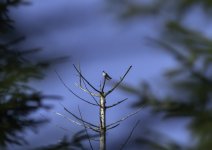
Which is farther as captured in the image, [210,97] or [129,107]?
[210,97]

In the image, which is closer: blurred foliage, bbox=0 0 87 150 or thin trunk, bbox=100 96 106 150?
thin trunk, bbox=100 96 106 150

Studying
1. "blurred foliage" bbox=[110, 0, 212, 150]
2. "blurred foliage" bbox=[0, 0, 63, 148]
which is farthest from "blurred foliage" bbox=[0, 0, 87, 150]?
"blurred foliage" bbox=[110, 0, 212, 150]

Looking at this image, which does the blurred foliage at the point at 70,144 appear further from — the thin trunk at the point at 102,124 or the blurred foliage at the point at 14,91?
the thin trunk at the point at 102,124

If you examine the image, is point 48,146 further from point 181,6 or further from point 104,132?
point 181,6

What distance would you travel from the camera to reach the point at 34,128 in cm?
305

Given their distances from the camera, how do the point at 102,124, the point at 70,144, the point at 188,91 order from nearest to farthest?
the point at 102,124
the point at 70,144
the point at 188,91

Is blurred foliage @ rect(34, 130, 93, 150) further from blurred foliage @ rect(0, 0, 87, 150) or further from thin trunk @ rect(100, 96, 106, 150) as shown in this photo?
thin trunk @ rect(100, 96, 106, 150)

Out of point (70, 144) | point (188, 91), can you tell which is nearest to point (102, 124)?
point (70, 144)

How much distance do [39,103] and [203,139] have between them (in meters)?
6.75

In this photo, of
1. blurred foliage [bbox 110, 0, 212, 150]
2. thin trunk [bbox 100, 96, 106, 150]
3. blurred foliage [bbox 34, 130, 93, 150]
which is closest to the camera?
thin trunk [bbox 100, 96, 106, 150]

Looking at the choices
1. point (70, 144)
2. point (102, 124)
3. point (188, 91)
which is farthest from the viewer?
point (188, 91)

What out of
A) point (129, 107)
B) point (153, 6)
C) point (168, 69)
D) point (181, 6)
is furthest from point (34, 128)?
point (153, 6)

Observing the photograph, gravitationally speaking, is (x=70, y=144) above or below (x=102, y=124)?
above

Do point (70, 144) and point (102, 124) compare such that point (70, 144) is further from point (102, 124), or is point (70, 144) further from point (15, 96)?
point (102, 124)
